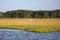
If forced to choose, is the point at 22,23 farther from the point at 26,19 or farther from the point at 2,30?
the point at 2,30

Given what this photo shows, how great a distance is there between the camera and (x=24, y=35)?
2.51 m

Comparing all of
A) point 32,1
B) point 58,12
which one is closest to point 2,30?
point 32,1

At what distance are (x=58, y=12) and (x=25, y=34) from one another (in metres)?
0.49

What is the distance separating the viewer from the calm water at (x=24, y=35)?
2.48m

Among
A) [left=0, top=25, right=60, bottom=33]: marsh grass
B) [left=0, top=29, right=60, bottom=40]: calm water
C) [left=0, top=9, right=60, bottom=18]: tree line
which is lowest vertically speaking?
[left=0, top=29, right=60, bottom=40]: calm water

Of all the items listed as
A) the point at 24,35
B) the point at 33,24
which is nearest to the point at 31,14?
A: the point at 33,24

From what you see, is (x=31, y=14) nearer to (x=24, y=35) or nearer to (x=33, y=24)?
(x=33, y=24)

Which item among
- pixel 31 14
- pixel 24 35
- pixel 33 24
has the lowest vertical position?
pixel 24 35

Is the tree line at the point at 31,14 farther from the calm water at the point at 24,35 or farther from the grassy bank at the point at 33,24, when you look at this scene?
the calm water at the point at 24,35

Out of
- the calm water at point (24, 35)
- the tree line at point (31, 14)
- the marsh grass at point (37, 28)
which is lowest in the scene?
the calm water at point (24, 35)

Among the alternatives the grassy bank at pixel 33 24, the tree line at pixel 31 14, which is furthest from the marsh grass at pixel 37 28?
the tree line at pixel 31 14

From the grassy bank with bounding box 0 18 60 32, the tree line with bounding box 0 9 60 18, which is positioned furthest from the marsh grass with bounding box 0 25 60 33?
the tree line with bounding box 0 9 60 18

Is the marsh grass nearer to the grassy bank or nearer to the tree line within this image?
Result: the grassy bank

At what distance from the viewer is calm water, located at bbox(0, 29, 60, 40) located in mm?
2484
